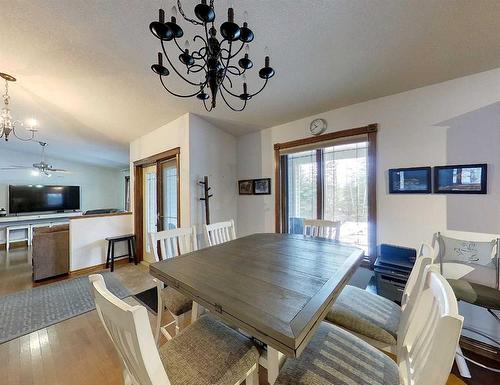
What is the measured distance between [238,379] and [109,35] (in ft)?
7.87

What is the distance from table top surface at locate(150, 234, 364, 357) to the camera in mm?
753

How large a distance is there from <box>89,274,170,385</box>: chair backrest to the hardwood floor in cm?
120

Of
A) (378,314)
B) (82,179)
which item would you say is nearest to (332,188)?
(378,314)

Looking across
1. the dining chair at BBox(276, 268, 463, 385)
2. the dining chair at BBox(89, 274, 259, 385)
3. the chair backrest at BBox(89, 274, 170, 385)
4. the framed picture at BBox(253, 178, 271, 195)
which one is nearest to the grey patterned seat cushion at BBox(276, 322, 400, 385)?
the dining chair at BBox(276, 268, 463, 385)

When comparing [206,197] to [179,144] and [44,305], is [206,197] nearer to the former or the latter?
[179,144]

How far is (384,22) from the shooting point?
132 cm

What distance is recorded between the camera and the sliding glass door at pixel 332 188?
8.02 ft

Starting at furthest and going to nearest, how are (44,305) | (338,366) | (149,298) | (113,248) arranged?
(113,248)
(149,298)
(44,305)
(338,366)

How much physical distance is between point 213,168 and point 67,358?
252cm

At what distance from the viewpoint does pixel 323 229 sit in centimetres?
227

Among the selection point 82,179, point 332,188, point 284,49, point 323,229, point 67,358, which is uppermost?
point 284,49

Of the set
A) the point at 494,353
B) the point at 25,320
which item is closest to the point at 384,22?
the point at 494,353

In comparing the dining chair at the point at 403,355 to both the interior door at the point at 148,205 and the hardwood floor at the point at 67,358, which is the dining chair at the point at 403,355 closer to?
the hardwood floor at the point at 67,358

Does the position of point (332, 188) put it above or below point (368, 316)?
above
